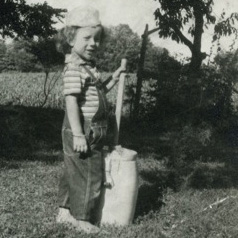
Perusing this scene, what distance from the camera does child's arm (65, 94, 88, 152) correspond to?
3.79 meters

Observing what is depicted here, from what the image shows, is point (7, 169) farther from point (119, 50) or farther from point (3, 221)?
point (119, 50)

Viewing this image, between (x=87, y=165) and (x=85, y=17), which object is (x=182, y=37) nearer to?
(x=85, y=17)

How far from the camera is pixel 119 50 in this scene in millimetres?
26875

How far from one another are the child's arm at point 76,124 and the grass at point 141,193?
75 centimetres

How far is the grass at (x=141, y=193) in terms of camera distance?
4137 millimetres

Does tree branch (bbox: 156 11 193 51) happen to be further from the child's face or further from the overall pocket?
the overall pocket

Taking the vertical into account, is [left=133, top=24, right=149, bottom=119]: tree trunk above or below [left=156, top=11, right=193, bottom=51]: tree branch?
below

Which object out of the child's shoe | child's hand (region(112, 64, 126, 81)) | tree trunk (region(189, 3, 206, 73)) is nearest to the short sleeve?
child's hand (region(112, 64, 126, 81))

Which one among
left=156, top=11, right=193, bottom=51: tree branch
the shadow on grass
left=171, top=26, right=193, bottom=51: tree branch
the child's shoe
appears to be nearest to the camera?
the child's shoe

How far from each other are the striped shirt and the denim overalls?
49mm

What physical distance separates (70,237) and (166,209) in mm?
1235

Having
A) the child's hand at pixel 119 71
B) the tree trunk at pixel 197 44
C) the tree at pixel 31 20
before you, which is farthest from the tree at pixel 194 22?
the child's hand at pixel 119 71

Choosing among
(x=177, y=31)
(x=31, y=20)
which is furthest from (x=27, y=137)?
(x=177, y=31)

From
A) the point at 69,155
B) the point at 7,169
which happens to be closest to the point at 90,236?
the point at 69,155
